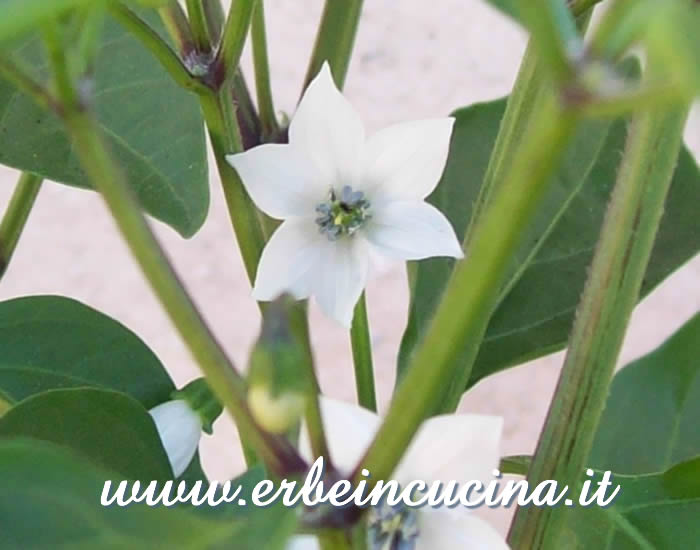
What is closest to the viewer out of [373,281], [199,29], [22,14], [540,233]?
[22,14]

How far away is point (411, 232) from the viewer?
0.77 feet

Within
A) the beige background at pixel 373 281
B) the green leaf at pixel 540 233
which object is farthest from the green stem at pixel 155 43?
the beige background at pixel 373 281

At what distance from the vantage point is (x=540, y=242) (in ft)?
1.06

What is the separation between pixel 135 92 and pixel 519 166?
0.59ft

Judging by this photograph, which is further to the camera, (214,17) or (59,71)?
(214,17)

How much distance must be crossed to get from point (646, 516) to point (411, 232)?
0.30 feet

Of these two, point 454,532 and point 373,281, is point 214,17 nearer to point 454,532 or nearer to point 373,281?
point 454,532

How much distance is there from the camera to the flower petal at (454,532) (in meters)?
0.19

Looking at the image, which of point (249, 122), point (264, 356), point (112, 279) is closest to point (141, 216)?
point (264, 356)

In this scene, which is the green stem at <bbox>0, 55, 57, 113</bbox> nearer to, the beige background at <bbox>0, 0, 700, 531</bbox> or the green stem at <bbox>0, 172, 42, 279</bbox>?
the green stem at <bbox>0, 172, 42, 279</bbox>

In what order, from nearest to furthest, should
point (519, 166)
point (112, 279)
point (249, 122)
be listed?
point (519, 166)
point (249, 122)
point (112, 279)

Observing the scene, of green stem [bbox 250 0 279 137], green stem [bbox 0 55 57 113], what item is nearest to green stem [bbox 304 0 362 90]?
green stem [bbox 250 0 279 137]

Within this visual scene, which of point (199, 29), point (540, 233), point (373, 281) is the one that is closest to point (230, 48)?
point (199, 29)

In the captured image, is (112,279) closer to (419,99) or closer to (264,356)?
(419,99)
